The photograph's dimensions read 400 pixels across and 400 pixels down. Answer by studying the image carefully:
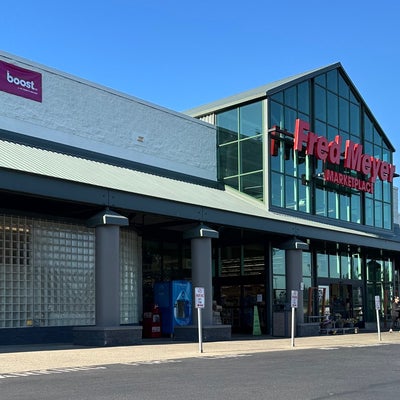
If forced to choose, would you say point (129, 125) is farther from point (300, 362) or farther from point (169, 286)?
point (300, 362)

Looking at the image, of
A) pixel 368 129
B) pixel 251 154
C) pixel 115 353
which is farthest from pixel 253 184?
pixel 115 353

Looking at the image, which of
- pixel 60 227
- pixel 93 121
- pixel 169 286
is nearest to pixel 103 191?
pixel 60 227

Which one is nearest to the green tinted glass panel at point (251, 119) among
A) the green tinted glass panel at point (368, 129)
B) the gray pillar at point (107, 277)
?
the green tinted glass panel at point (368, 129)

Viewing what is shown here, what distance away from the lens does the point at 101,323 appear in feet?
58.5

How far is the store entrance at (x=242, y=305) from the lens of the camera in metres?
26.8

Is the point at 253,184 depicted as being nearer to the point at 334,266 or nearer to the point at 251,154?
the point at 251,154

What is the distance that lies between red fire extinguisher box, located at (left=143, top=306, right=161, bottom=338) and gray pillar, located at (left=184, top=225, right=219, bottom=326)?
290 centimetres

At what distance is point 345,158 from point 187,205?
43.2 ft

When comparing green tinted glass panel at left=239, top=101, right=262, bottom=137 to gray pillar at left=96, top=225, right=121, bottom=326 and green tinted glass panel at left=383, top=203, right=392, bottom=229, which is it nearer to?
gray pillar at left=96, top=225, right=121, bottom=326

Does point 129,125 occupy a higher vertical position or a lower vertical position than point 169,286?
higher

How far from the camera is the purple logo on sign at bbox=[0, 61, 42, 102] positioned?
771 inches

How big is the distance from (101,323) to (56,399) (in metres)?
9.19

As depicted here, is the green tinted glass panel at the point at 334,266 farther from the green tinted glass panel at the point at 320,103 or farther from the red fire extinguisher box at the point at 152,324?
the red fire extinguisher box at the point at 152,324

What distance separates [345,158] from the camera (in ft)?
101
